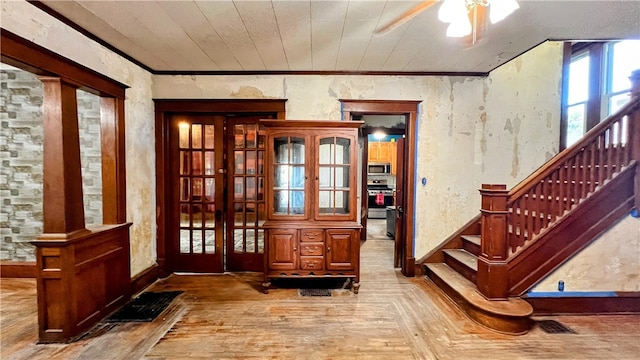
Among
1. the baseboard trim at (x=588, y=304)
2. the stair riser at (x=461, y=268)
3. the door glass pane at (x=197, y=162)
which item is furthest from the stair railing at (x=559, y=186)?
the door glass pane at (x=197, y=162)

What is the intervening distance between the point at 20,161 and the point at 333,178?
4.21 metres

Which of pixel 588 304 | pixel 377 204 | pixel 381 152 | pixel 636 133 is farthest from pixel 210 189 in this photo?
pixel 381 152

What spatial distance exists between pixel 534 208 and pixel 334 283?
7.97ft

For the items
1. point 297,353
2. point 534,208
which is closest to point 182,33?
point 297,353

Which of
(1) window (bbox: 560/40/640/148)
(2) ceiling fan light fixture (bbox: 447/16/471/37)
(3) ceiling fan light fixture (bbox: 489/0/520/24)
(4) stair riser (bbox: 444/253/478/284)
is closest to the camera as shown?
(3) ceiling fan light fixture (bbox: 489/0/520/24)

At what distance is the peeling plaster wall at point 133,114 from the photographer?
2477mm

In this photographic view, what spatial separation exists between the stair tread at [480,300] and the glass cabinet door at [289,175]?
6.29 ft

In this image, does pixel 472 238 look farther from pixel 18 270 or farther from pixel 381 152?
pixel 18 270

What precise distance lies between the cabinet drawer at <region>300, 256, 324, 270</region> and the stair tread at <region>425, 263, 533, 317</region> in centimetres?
150

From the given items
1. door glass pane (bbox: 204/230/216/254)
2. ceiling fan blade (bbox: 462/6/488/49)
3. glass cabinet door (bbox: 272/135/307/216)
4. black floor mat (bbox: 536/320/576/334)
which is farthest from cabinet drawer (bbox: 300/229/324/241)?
ceiling fan blade (bbox: 462/6/488/49)

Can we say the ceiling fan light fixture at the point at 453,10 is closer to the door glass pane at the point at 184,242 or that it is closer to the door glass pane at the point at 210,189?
the door glass pane at the point at 210,189

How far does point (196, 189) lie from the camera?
4.22m

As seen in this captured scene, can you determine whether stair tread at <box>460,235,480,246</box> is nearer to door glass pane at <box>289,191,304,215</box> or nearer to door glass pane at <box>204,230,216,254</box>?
door glass pane at <box>289,191,304,215</box>

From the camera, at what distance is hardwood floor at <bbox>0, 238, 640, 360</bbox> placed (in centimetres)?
240
